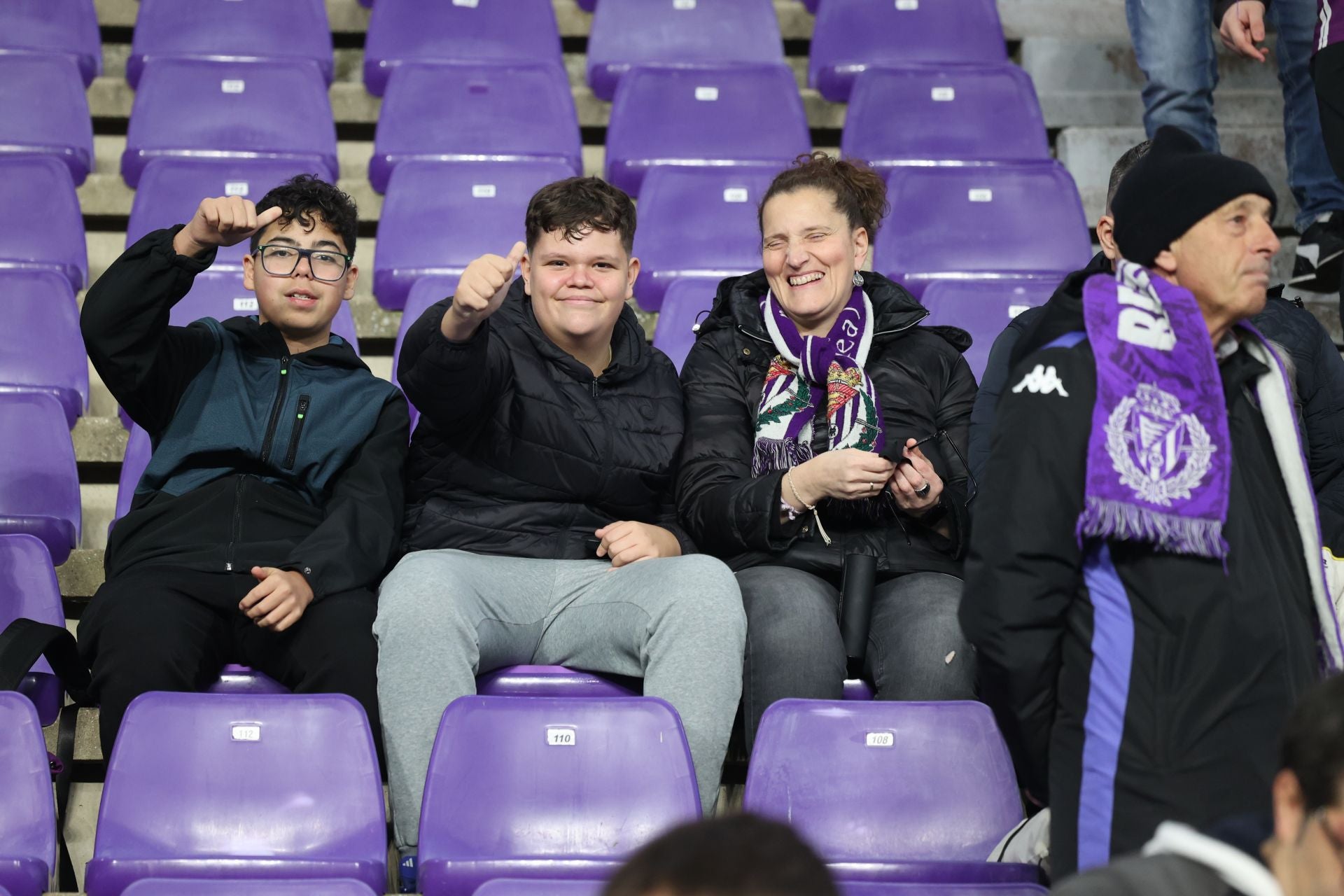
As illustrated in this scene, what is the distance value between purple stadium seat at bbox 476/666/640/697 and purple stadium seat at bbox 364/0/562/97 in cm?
235

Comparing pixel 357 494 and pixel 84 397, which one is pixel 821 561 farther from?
pixel 84 397

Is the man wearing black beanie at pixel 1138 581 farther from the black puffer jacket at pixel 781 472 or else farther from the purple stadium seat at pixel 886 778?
the black puffer jacket at pixel 781 472

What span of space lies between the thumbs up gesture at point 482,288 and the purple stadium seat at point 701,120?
174cm

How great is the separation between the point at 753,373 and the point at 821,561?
40 cm

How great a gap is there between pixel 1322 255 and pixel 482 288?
1.98m

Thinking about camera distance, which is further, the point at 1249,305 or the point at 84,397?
the point at 84,397

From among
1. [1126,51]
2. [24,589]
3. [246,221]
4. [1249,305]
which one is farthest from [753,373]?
[1126,51]

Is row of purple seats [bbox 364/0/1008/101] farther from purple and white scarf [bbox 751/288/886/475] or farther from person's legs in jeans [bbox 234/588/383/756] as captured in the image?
person's legs in jeans [bbox 234/588/383/756]

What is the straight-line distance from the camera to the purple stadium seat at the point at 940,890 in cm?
178

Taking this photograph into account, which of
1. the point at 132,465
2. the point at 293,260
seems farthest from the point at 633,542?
the point at 132,465

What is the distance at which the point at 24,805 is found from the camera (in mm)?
1912

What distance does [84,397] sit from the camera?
314 centimetres

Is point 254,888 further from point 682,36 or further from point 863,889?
point 682,36

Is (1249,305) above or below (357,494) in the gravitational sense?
above
